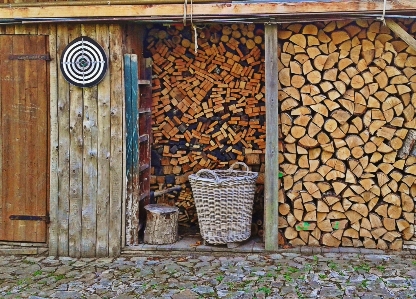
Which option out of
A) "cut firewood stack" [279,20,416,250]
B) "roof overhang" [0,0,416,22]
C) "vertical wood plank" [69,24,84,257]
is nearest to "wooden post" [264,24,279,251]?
"cut firewood stack" [279,20,416,250]

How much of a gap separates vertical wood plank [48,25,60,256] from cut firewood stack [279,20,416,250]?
209cm

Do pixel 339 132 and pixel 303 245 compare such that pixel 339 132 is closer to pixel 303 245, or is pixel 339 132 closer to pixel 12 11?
pixel 303 245

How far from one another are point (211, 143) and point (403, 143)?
190cm

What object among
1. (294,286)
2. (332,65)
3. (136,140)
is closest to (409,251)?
(294,286)

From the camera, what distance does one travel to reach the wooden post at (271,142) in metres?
5.39

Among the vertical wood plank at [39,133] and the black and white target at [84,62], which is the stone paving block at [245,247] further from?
the black and white target at [84,62]

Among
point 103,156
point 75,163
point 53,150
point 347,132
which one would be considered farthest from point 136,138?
point 347,132

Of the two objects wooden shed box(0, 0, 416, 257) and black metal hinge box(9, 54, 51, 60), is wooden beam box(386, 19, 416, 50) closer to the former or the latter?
wooden shed box(0, 0, 416, 257)

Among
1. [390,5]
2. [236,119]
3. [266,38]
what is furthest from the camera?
[236,119]

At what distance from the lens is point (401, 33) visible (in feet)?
16.8

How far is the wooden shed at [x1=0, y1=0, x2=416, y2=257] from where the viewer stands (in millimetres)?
5430

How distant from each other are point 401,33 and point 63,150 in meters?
3.19

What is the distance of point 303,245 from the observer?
223 inches

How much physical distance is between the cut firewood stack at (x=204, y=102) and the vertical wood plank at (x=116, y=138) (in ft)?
2.61
